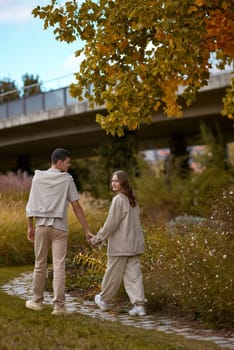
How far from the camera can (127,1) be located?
8.87 m

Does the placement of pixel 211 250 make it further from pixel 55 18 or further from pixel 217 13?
pixel 55 18

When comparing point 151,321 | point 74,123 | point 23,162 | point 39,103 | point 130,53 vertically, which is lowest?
point 151,321

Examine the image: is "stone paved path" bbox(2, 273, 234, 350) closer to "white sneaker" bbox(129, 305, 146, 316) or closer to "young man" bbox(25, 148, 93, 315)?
"white sneaker" bbox(129, 305, 146, 316)

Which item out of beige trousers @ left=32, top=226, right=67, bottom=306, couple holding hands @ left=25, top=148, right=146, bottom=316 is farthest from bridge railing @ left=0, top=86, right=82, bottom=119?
beige trousers @ left=32, top=226, right=67, bottom=306

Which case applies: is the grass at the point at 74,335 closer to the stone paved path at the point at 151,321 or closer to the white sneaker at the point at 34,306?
the white sneaker at the point at 34,306

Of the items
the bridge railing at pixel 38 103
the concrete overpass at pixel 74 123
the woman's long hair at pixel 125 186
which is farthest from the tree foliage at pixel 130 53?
the bridge railing at pixel 38 103

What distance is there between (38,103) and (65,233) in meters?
29.7

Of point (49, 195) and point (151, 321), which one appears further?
point (151, 321)

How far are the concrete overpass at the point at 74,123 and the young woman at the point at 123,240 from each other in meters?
17.8

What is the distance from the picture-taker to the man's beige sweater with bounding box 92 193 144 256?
29.8ft

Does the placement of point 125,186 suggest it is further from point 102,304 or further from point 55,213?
point 102,304

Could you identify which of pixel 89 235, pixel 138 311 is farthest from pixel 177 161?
pixel 89 235

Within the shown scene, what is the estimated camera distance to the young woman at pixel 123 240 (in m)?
9.07

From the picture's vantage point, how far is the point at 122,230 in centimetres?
912
